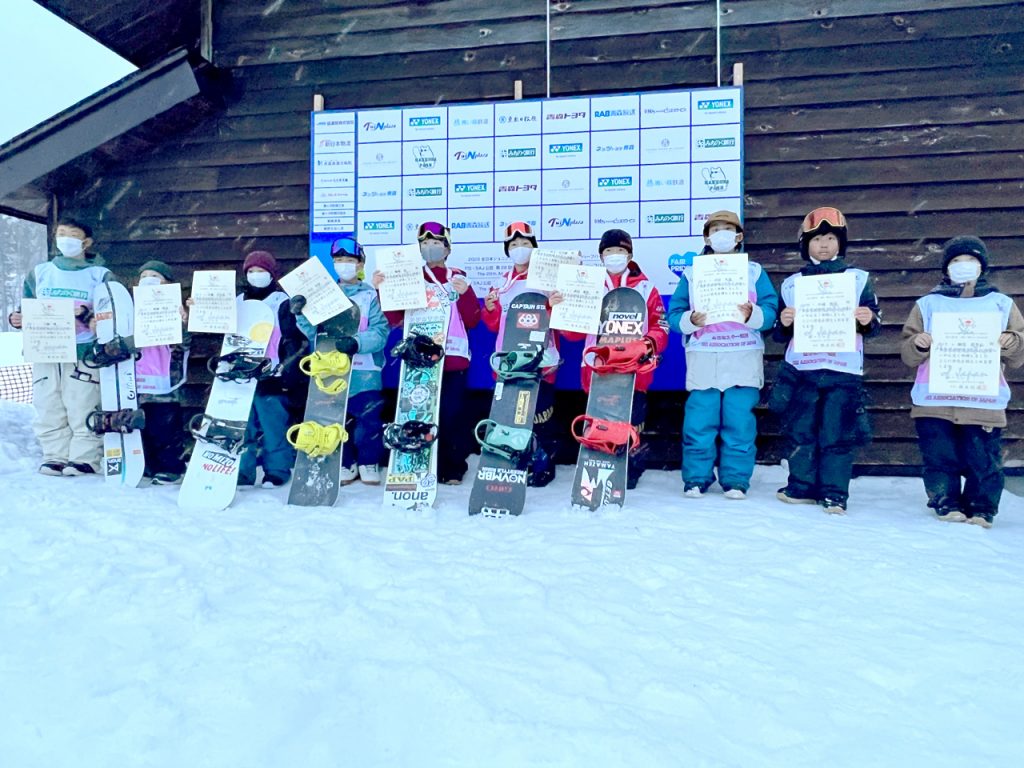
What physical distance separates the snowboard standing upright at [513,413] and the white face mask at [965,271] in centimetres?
200

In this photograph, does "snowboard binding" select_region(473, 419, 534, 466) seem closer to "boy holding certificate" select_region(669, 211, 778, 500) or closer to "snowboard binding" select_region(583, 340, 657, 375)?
"snowboard binding" select_region(583, 340, 657, 375)

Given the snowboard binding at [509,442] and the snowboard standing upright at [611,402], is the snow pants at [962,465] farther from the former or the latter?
the snowboard binding at [509,442]

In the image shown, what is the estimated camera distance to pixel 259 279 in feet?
13.4

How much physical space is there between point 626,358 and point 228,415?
2.18 metres

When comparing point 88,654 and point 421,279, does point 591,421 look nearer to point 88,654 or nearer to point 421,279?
point 421,279

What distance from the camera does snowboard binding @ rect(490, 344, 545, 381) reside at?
359 centimetres

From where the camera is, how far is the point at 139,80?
4.67 metres

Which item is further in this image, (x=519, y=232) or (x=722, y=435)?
(x=519, y=232)

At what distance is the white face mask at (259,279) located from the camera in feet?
13.4

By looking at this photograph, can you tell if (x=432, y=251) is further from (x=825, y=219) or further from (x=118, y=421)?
(x=825, y=219)

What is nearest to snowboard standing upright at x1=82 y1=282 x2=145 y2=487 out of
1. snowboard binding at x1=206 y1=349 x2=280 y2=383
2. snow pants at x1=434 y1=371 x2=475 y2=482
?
snowboard binding at x1=206 y1=349 x2=280 y2=383

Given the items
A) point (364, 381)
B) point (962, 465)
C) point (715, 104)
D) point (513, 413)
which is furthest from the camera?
point (715, 104)

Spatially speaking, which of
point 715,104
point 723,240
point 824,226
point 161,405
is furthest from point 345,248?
point 824,226

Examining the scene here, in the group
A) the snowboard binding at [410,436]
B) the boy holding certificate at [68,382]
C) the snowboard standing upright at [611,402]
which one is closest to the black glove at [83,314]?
the boy holding certificate at [68,382]
